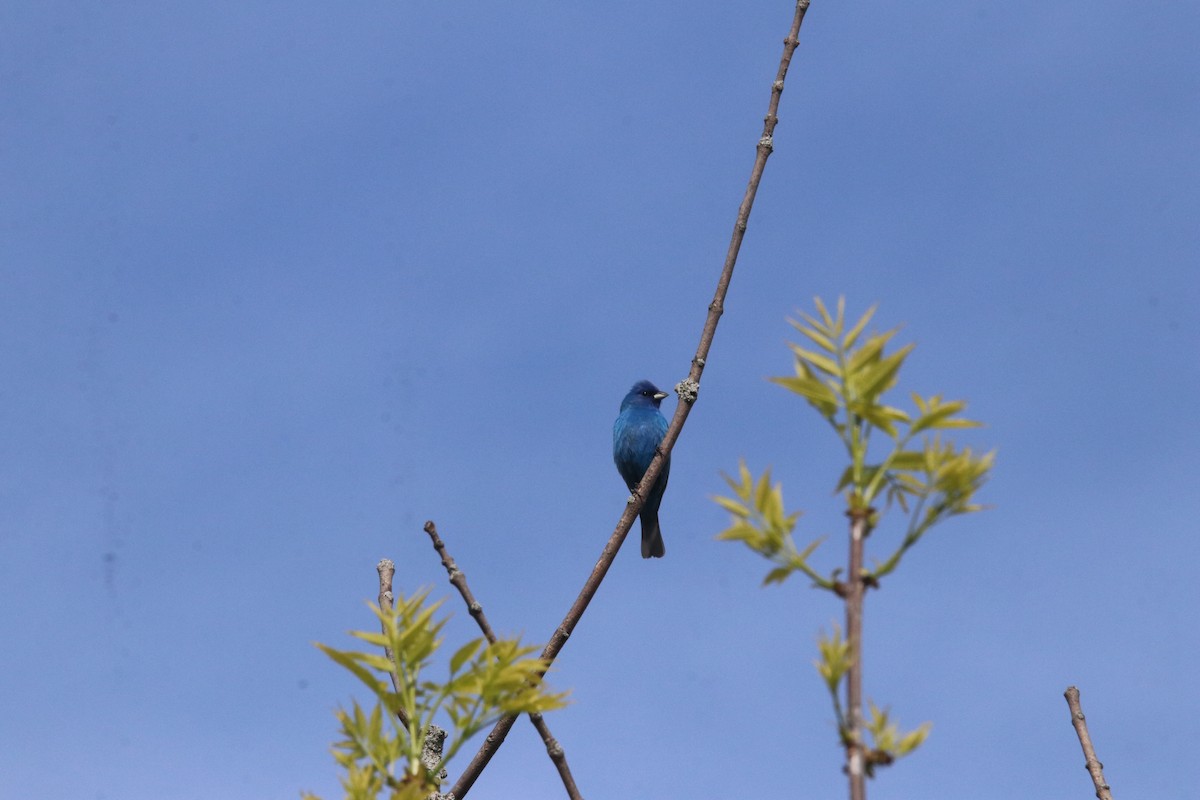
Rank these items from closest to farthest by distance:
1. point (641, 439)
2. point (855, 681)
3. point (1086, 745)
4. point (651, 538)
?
point (855, 681) → point (1086, 745) → point (651, 538) → point (641, 439)

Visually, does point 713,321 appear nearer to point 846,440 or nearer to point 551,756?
point 551,756

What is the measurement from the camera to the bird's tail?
15.5m

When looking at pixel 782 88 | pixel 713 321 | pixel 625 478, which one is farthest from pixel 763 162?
pixel 625 478

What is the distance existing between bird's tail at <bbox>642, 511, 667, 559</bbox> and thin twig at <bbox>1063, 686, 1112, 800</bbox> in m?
11.6

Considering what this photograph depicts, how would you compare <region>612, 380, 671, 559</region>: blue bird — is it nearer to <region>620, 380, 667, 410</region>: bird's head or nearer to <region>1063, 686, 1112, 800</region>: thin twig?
<region>620, 380, 667, 410</region>: bird's head

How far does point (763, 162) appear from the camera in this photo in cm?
554

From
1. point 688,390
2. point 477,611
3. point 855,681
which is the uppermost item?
point 688,390

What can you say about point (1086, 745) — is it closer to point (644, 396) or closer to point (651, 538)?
point (651, 538)

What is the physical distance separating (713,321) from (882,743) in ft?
11.9

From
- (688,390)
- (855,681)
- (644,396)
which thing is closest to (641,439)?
(644,396)

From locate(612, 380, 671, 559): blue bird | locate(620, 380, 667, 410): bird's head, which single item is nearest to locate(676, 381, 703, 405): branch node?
locate(612, 380, 671, 559): blue bird

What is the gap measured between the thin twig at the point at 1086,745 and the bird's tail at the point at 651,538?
1156 centimetres

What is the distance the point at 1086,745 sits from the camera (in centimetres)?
369

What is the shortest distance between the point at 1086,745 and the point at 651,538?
1201 centimetres
